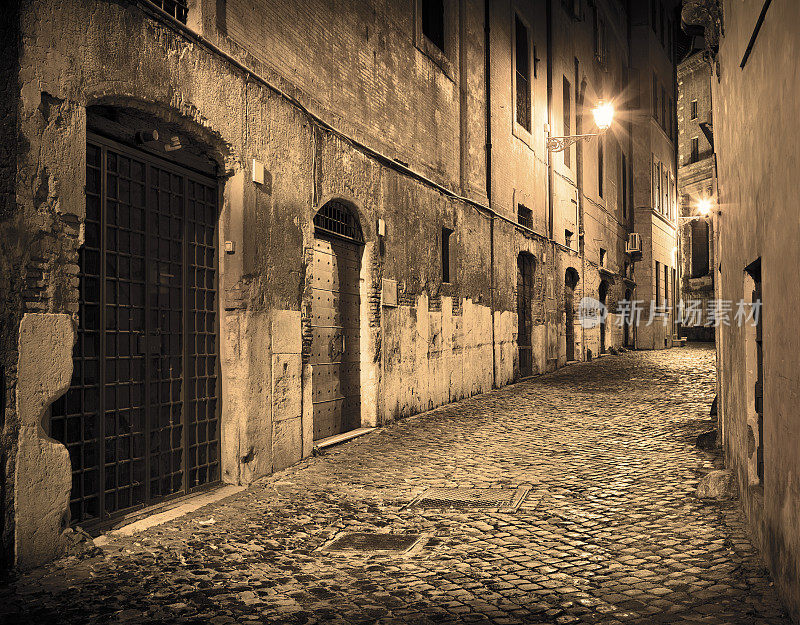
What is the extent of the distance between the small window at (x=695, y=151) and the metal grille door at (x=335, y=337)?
130ft

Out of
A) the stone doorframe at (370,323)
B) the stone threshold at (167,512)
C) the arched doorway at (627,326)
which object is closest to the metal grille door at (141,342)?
the stone threshold at (167,512)

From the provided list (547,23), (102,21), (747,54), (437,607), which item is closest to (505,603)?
(437,607)

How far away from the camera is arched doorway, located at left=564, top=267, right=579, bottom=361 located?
20188mm

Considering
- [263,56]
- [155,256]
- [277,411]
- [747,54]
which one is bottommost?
[277,411]

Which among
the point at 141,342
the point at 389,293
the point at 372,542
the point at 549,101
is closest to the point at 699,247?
the point at 549,101

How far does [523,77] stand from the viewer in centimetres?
1686

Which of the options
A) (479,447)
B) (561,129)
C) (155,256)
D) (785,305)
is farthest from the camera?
(561,129)

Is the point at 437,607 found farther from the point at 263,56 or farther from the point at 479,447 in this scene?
the point at 263,56

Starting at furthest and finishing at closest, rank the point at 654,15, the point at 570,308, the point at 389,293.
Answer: the point at 654,15 < the point at 570,308 < the point at 389,293

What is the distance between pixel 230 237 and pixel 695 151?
42737 mm

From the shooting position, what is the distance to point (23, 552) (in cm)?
429

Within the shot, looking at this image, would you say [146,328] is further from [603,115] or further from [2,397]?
[603,115]

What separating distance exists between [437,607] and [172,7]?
5.59m

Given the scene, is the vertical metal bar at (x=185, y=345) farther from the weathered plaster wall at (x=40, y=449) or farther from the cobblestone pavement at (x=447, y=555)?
the weathered plaster wall at (x=40, y=449)
